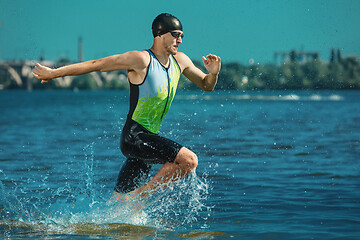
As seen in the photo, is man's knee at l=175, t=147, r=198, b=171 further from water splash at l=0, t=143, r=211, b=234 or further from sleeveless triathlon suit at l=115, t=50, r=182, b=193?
water splash at l=0, t=143, r=211, b=234

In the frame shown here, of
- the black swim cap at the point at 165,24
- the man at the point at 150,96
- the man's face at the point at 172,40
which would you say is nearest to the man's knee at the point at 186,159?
the man at the point at 150,96

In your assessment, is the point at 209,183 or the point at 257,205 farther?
the point at 209,183

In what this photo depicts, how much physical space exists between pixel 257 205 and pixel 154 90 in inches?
117

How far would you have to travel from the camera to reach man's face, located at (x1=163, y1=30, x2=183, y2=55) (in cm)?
632

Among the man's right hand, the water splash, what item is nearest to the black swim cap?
the man's right hand

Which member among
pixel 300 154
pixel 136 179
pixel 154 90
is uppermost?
pixel 154 90

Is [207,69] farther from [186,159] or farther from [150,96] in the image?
[186,159]

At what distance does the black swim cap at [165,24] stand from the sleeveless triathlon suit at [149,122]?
291 millimetres

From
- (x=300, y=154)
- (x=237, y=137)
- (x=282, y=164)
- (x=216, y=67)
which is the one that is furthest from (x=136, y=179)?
(x=237, y=137)

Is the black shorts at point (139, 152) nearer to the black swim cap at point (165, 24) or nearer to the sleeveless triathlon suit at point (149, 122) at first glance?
the sleeveless triathlon suit at point (149, 122)

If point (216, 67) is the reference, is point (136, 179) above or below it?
below

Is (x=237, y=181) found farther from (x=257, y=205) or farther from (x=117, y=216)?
(x=117, y=216)

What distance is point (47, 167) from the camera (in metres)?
12.4

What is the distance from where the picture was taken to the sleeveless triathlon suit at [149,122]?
6223 mm
